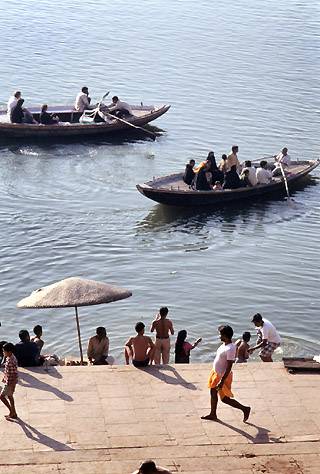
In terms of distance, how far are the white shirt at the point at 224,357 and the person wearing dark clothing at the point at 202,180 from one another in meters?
14.5

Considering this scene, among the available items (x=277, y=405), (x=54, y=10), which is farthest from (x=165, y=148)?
(x=54, y=10)

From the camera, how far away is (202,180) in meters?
29.0

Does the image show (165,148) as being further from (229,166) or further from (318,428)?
(318,428)

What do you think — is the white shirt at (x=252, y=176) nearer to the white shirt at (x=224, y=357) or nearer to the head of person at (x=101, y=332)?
the head of person at (x=101, y=332)

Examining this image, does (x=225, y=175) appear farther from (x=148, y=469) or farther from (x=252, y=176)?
(x=148, y=469)

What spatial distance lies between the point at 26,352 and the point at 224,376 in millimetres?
3589

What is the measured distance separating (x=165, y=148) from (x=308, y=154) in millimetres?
4750

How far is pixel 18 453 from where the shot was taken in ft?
45.9

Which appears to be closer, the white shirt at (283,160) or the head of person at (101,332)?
the head of person at (101,332)

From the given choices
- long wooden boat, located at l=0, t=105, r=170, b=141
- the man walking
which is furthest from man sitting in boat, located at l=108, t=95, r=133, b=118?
the man walking

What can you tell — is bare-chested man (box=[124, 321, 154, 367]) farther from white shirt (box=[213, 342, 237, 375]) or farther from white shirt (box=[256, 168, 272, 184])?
white shirt (box=[256, 168, 272, 184])

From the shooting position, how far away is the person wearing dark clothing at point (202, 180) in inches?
1137

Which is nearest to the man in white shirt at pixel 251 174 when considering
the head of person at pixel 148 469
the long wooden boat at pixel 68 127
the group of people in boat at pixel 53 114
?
the long wooden boat at pixel 68 127

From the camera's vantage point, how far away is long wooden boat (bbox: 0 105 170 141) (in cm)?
3431
